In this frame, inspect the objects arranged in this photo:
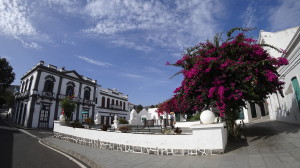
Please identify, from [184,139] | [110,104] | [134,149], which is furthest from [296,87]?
[110,104]

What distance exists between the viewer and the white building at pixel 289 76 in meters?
8.70

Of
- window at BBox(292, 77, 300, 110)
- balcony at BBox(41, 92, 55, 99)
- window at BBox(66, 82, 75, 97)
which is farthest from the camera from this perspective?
window at BBox(66, 82, 75, 97)

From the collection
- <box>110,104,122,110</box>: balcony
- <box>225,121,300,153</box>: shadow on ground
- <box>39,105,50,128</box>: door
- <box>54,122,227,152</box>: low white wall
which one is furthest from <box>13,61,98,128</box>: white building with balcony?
<box>225,121,300,153</box>: shadow on ground

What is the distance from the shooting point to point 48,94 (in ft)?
79.1

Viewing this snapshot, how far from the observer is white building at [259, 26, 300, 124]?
28.5 ft

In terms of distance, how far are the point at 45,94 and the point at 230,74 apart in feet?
85.5

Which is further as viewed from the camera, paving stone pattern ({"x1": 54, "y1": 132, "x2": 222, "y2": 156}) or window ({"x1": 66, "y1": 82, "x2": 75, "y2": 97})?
window ({"x1": 66, "y1": 82, "x2": 75, "y2": 97})

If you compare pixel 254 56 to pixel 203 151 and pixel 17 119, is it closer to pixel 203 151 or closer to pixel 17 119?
pixel 203 151

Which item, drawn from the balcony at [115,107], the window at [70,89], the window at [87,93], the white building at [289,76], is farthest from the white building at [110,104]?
the white building at [289,76]

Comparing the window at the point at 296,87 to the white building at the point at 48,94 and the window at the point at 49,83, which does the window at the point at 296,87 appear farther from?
the window at the point at 49,83

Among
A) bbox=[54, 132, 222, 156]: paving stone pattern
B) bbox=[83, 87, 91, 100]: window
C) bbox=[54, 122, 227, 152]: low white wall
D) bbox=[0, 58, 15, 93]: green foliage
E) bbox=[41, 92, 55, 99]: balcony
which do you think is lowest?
bbox=[54, 132, 222, 156]: paving stone pattern

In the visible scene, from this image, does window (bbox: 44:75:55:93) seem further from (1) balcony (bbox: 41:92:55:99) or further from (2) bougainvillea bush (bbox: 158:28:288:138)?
(2) bougainvillea bush (bbox: 158:28:288:138)

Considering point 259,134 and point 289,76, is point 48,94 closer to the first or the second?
point 259,134

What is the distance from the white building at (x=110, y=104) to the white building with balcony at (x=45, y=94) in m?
4.57
